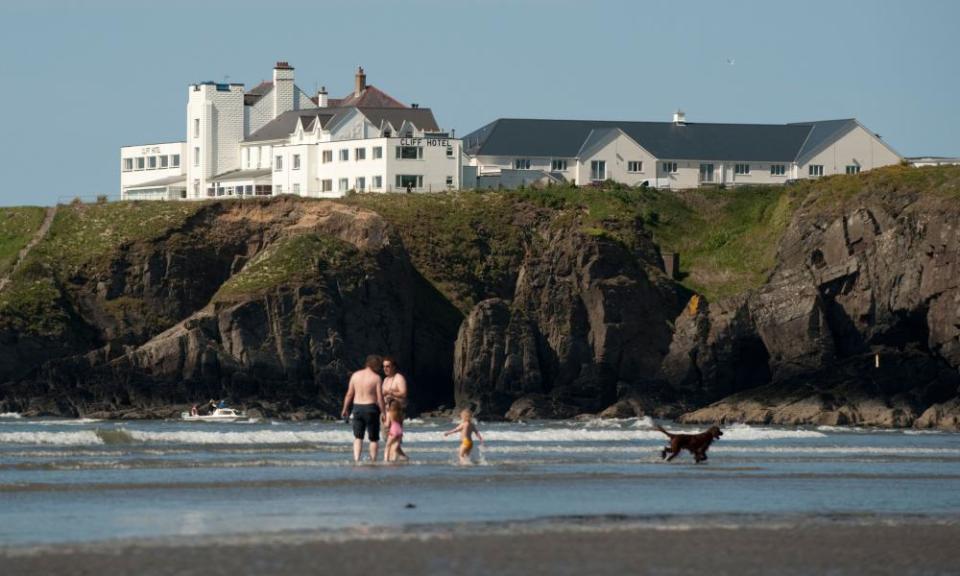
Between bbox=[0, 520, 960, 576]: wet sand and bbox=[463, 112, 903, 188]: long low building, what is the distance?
8409 cm

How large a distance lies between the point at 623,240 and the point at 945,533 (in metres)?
65.0

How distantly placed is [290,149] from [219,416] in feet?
122

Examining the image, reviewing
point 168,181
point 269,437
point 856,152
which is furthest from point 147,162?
point 269,437

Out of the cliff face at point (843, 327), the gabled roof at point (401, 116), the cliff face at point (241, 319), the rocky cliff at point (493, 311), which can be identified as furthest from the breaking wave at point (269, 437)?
the gabled roof at point (401, 116)

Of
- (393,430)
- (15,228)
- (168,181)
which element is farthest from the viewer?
(168,181)

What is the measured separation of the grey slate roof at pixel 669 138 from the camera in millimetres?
109750

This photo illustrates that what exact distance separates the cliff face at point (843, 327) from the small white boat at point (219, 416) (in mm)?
17577

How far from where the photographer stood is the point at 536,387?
77500 mm

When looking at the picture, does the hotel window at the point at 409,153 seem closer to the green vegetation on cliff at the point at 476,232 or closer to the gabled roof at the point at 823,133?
the green vegetation on cliff at the point at 476,232

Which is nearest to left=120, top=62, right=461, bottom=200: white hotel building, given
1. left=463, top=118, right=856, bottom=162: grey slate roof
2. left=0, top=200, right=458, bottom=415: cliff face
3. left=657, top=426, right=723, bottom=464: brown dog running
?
left=463, top=118, right=856, bottom=162: grey slate roof

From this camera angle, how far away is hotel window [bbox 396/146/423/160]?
9991cm

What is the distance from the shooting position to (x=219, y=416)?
67.9m

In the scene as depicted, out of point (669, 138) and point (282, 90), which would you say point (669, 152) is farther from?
point (282, 90)

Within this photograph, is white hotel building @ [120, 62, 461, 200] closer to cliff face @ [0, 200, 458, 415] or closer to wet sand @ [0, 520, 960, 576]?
cliff face @ [0, 200, 458, 415]
